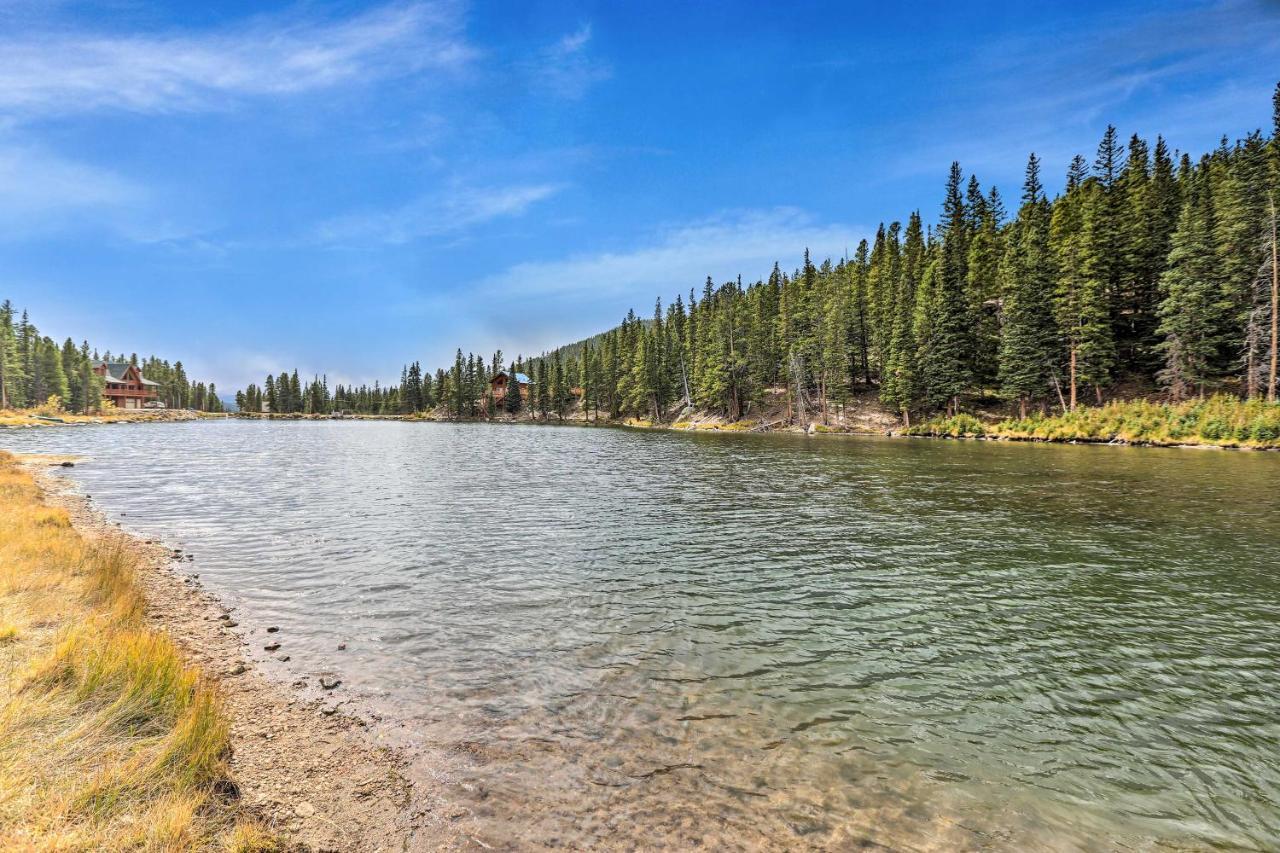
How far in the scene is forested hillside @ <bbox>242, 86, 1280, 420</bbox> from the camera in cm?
5462

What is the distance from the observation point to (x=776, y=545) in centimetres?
1712

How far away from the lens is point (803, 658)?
9.55 meters

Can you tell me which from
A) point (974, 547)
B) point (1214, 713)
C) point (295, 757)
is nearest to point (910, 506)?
point (974, 547)

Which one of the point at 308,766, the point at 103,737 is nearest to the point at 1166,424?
the point at 308,766

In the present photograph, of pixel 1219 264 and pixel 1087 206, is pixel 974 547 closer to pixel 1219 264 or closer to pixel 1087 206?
pixel 1219 264

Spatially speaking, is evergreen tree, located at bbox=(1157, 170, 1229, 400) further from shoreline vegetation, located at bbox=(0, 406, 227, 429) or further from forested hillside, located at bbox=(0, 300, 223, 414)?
forested hillside, located at bbox=(0, 300, 223, 414)

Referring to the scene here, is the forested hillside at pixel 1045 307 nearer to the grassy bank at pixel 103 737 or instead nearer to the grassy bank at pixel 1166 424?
the grassy bank at pixel 1166 424

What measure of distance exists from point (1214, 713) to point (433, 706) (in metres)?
11.1

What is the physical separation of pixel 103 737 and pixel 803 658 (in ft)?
30.3

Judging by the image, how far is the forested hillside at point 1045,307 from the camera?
54625 millimetres

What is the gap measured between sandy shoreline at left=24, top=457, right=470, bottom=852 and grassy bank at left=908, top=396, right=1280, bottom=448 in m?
62.2

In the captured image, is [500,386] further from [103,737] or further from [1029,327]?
[103,737]

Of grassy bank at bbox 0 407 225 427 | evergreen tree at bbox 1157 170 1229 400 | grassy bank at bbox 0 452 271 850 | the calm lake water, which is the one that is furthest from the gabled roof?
evergreen tree at bbox 1157 170 1229 400

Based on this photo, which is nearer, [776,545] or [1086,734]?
[1086,734]
